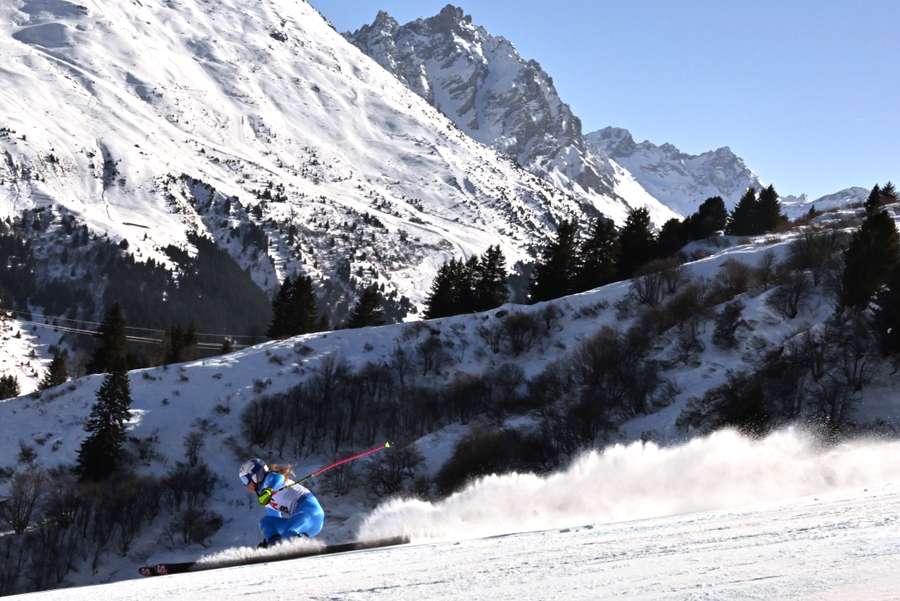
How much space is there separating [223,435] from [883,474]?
46.7m

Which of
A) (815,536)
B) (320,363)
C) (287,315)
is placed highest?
(287,315)

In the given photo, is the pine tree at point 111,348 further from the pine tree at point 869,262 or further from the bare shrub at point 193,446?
the pine tree at point 869,262

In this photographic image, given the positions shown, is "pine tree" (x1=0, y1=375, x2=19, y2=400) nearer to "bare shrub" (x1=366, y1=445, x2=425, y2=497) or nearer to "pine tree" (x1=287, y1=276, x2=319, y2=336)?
"pine tree" (x1=287, y1=276, x2=319, y2=336)

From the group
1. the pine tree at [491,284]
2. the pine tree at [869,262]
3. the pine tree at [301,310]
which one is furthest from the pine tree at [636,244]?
the pine tree at [301,310]

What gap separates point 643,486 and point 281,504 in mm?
10401

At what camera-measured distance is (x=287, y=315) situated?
287 feet

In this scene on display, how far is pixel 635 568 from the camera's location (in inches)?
255

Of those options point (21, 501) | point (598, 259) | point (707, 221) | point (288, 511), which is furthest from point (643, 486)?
point (707, 221)

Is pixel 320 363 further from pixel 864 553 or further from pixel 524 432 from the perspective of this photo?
pixel 864 553

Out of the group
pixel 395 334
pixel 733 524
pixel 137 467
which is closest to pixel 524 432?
pixel 395 334

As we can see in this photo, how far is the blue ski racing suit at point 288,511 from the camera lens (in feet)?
43.1

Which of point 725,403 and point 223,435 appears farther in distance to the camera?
point 223,435

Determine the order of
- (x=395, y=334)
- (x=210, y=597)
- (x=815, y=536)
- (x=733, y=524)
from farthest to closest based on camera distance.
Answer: (x=395, y=334)
(x=733, y=524)
(x=815, y=536)
(x=210, y=597)

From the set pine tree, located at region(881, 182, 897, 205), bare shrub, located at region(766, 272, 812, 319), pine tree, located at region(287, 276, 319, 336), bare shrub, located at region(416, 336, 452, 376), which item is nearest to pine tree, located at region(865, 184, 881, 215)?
pine tree, located at region(881, 182, 897, 205)
